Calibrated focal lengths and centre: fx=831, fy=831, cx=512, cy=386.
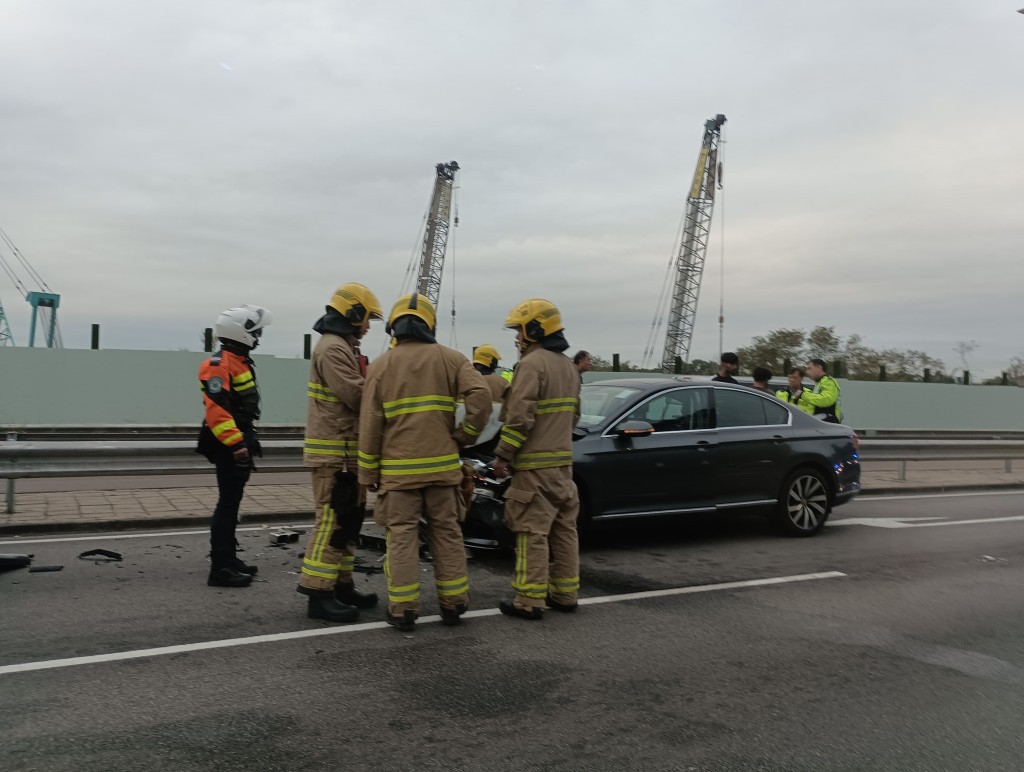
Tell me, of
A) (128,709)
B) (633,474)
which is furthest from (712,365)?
(128,709)

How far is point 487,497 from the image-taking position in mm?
6879

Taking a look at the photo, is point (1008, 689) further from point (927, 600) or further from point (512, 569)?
point (512, 569)

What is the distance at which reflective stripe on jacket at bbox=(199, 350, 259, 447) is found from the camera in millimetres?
5770

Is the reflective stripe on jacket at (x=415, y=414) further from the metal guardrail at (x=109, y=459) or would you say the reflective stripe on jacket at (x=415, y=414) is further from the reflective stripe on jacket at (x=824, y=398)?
the reflective stripe on jacket at (x=824, y=398)

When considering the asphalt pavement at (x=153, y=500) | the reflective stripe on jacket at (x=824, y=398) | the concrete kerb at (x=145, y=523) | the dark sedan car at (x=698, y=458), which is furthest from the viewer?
the reflective stripe on jacket at (x=824, y=398)

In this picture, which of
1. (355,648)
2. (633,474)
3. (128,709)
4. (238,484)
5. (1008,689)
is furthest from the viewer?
(633,474)

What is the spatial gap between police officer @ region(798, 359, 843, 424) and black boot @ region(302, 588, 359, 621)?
23.9 ft

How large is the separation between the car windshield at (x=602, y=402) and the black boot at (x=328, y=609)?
3007mm

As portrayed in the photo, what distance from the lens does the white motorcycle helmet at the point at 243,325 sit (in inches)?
231

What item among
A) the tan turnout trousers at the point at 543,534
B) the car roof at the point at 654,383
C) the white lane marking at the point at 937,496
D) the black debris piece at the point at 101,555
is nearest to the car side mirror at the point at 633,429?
the car roof at the point at 654,383

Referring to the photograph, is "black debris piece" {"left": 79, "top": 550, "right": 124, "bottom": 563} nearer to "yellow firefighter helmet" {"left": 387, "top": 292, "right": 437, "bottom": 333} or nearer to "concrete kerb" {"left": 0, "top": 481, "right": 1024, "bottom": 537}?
"concrete kerb" {"left": 0, "top": 481, "right": 1024, "bottom": 537}

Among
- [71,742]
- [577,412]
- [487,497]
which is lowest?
[71,742]

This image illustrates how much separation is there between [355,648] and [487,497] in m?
2.34

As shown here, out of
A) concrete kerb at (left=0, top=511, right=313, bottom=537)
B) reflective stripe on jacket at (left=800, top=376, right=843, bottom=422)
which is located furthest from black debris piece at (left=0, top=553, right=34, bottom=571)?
reflective stripe on jacket at (left=800, top=376, right=843, bottom=422)
